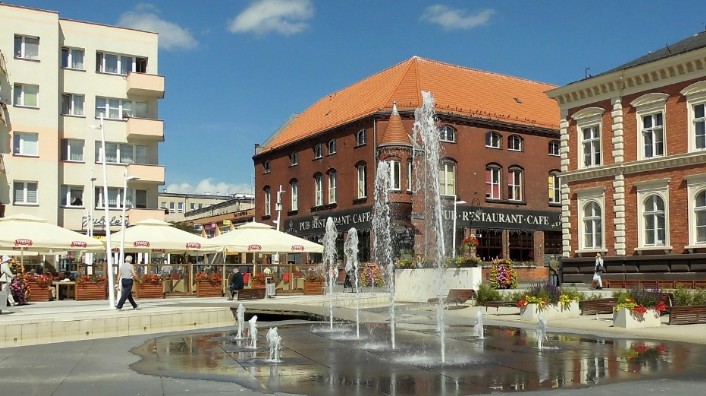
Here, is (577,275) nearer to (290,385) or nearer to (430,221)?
(430,221)

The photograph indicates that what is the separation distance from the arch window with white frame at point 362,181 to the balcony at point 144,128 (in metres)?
12.5

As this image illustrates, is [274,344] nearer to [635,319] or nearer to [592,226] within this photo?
[635,319]

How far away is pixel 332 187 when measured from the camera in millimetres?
54906

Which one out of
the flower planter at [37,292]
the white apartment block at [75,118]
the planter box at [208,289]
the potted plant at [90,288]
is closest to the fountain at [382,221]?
the white apartment block at [75,118]

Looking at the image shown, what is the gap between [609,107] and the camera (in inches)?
1403

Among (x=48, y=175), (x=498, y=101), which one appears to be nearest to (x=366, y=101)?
(x=498, y=101)

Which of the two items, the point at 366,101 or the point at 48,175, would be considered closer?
the point at 48,175

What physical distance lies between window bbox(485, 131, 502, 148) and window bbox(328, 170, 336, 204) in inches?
408

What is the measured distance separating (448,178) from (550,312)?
2837 centimetres

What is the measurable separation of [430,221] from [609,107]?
1503cm

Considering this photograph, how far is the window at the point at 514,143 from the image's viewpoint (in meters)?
53.5

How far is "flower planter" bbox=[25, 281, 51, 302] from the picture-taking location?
2878cm

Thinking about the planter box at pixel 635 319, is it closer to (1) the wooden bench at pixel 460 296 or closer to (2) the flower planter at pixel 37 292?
(1) the wooden bench at pixel 460 296

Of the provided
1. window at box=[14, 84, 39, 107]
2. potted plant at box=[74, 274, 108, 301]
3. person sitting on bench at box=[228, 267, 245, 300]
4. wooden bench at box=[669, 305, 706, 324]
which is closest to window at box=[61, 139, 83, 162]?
window at box=[14, 84, 39, 107]
